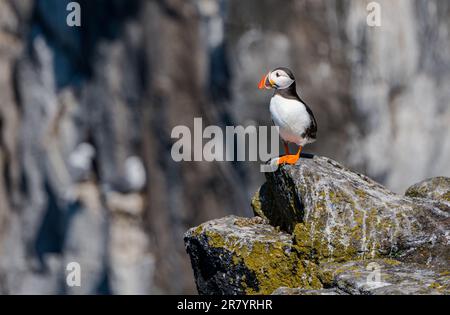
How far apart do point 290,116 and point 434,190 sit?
51.8 inches

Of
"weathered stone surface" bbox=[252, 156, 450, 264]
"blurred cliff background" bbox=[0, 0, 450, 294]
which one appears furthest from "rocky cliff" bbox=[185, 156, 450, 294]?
"blurred cliff background" bbox=[0, 0, 450, 294]

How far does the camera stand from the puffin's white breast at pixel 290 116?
6.68m

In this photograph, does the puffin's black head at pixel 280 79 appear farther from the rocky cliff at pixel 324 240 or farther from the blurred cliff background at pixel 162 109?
the blurred cliff background at pixel 162 109

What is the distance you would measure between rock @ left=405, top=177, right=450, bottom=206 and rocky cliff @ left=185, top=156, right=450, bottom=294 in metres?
0.41

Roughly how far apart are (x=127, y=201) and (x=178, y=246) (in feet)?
4.60

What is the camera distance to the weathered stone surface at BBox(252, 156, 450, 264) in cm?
599

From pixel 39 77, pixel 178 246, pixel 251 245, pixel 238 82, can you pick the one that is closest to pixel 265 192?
pixel 251 245

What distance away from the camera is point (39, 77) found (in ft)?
56.2

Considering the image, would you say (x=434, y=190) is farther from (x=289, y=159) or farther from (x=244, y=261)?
(x=244, y=261)

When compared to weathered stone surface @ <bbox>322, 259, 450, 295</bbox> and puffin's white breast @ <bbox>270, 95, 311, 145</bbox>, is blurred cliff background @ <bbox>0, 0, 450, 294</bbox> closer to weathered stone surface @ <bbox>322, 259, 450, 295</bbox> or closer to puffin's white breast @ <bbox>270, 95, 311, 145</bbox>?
puffin's white breast @ <bbox>270, 95, 311, 145</bbox>
